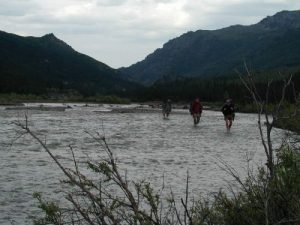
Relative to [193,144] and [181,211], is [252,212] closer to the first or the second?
[181,211]

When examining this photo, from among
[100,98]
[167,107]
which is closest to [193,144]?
[167,107]

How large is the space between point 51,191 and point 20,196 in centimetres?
85

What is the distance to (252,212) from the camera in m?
5.84

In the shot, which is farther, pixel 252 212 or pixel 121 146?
pixel 121 146

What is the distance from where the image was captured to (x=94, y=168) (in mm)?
5086

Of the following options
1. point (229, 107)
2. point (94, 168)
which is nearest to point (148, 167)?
point (94, 168)

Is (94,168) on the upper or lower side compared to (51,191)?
upper

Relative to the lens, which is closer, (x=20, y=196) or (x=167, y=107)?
(x=20, y=196)

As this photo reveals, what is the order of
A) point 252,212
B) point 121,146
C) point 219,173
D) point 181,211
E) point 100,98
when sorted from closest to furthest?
point 252,212
point 181,211
point 219,173
point 121,146
point 100,98

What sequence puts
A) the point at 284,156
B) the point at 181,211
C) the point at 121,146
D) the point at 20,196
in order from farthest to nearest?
the point at 121,146 → the point at 20,196 → the point at 181,211 → the point at 284,156

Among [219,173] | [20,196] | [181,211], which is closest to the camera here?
[181,211]

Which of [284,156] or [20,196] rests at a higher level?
[284,156]

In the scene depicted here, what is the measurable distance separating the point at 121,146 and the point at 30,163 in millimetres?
7099

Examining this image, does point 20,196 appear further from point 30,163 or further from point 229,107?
point 229,107
